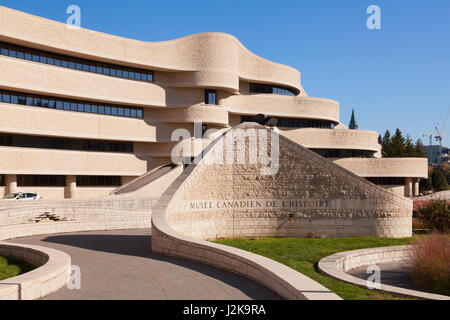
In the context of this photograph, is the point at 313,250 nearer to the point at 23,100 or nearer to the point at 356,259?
the point at 356,259

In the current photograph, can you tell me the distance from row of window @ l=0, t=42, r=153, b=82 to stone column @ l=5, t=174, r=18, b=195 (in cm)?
997

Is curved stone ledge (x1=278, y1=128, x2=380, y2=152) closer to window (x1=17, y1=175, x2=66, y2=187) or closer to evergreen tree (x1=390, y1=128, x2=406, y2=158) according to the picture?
evergreen tree (x1=390, y1=128, x2=406, y2=158)

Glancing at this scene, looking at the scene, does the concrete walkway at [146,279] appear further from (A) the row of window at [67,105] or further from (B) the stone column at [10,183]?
(A) the row of window at [67,105]

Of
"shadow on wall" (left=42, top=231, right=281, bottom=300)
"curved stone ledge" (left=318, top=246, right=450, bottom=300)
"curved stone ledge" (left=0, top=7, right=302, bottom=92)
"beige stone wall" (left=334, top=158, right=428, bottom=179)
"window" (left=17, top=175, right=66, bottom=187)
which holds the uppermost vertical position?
"curved stone ledge" (left=0, top=7, right=302, bottom=92)

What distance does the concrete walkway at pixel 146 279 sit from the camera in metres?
8.41

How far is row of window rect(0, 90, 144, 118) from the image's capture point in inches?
1420

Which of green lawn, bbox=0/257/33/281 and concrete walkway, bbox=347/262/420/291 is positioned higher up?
green lawn, bbox=0/257/33/281

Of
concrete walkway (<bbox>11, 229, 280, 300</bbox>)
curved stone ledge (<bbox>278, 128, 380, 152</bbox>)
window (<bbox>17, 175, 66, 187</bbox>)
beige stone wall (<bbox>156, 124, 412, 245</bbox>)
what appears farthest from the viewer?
curved stone ledge (<bbox>278, 128, 380, 152</bbox>)

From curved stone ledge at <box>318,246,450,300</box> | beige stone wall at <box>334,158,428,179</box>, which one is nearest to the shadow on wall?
curved stone ledge at <box>318,246,450,300</box>

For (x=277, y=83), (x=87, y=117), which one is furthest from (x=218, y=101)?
(x=87, y=117)
